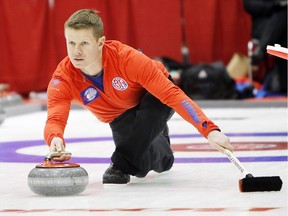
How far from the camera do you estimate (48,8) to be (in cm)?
1130

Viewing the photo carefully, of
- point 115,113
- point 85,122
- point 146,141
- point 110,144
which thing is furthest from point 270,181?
point 85,122

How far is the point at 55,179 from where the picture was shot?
382 cm

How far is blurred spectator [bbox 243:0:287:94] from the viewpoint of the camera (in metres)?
10.2

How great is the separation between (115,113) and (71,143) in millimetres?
2056

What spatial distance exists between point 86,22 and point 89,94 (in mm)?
415

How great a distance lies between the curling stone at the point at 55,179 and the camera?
3.82m

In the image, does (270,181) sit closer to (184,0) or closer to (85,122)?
(85,122)

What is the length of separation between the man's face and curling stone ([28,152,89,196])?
48 centimetres

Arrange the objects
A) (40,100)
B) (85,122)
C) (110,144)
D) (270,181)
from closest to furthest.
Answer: (270,181)
(110,144)
(85,122)
(40,100)

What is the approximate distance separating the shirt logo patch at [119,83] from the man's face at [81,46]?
184 mm

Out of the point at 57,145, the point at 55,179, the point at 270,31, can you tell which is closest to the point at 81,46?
the point at 57,145

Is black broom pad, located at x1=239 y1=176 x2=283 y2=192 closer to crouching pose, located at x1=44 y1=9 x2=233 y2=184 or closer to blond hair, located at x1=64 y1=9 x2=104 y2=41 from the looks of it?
crouching pose, located at x1=44 y1=9 x2=233 y2=184

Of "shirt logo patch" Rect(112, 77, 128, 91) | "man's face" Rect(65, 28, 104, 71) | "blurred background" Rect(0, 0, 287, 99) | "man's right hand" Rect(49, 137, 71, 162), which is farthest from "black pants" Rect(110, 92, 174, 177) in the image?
"blurred background" Rect(0, 0, 287, 99)

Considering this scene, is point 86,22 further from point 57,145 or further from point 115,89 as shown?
point 57,145
